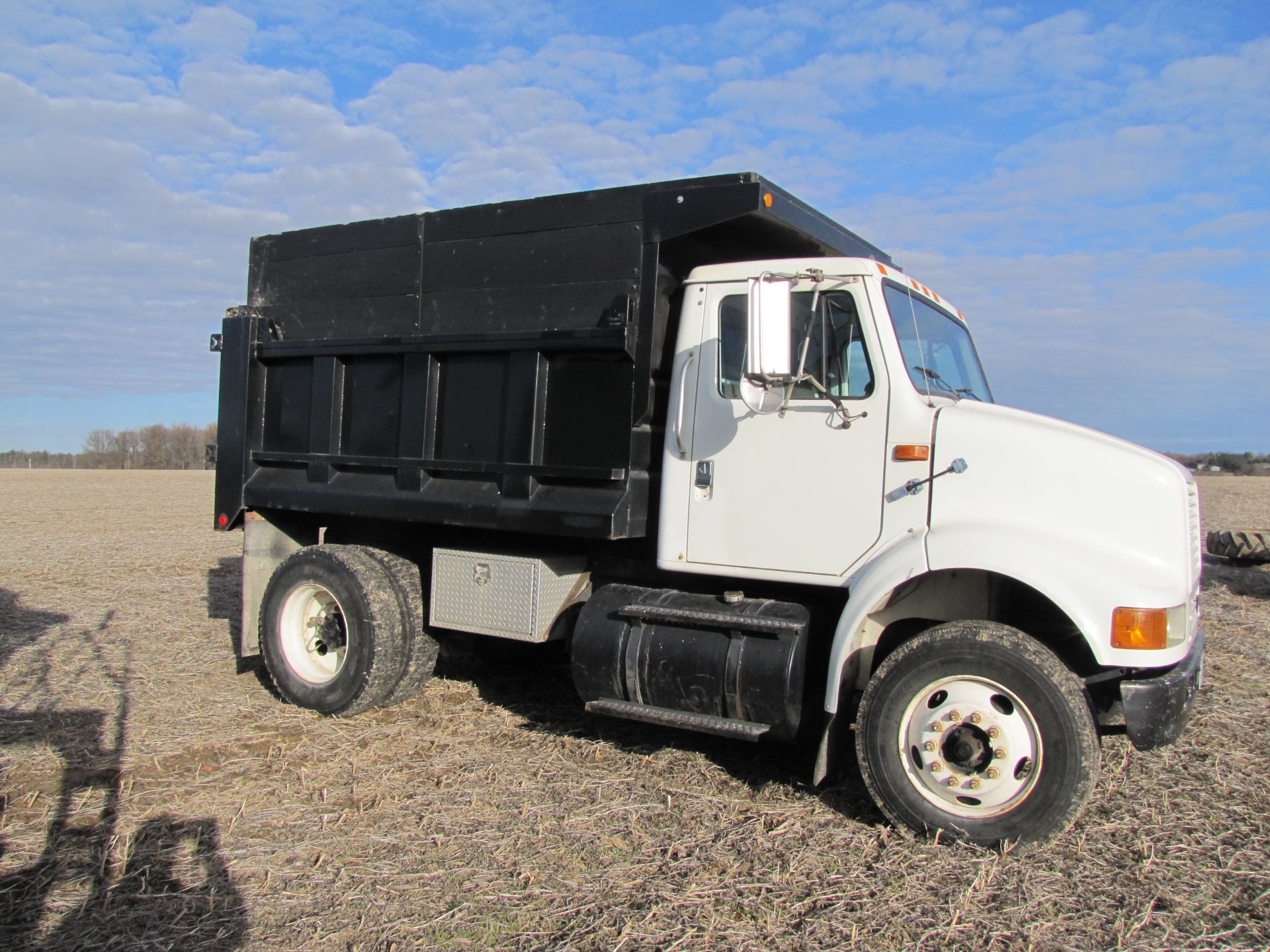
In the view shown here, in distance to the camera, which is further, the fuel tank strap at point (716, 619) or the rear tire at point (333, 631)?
the rear tire at point (333, 631)

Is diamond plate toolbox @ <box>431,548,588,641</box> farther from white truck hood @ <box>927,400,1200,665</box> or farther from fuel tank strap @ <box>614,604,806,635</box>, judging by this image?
white truck hood @ <box>927,400,1200,665</box>

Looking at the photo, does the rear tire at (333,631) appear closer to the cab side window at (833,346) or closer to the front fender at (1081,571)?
the cab side window at (833,346)

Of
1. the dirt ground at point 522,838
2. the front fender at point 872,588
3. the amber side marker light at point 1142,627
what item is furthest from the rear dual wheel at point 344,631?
the amber side marker light at point 1142,627

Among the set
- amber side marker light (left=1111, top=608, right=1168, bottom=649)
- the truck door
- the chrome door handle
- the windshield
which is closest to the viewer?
amber side marker light (left=1111, top=608, right=1168, bottom=649)

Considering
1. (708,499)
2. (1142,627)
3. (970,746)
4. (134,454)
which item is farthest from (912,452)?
(134,454)

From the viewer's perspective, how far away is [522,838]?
4.21 metres

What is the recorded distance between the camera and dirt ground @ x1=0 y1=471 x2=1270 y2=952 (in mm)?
3422

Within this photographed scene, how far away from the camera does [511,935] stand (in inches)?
133

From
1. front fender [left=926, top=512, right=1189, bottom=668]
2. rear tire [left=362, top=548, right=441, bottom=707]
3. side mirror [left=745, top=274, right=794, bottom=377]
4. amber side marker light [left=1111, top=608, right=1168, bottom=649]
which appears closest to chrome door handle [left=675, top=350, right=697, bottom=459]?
side mirror [left=745, top=274, right=794, bottom=377]

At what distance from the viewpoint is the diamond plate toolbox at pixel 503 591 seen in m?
5.59

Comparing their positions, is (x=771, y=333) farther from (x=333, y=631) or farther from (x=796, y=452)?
(x=333, y=631)

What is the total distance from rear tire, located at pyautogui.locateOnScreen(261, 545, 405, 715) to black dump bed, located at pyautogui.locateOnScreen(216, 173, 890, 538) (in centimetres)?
39

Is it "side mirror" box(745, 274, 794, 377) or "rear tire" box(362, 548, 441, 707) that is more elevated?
"side mirror" box(745, 274, 794, 377)

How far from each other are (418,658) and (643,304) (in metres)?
2.84
